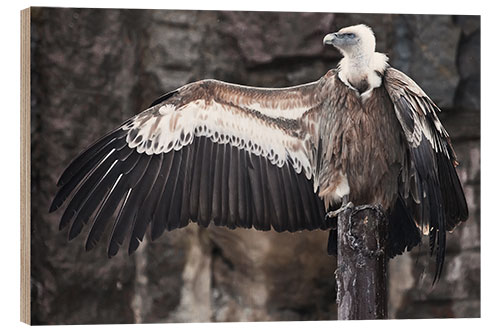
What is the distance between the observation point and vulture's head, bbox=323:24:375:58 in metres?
4.33

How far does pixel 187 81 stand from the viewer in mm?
4438

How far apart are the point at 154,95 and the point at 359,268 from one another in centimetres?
126

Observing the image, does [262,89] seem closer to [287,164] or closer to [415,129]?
[287,164]

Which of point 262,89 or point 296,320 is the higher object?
point 262,89

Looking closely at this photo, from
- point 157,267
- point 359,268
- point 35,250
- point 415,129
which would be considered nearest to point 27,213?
point 35,250

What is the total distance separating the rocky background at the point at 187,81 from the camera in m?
4.26

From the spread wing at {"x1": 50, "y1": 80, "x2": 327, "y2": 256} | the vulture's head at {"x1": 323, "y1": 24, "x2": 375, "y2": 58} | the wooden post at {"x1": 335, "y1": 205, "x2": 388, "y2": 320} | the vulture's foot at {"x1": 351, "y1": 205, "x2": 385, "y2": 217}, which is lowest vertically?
the wooden post at {"x1": 335, "y1": 205, "x2": 388, "y2": 320}

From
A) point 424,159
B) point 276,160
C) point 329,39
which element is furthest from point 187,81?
point 424,159

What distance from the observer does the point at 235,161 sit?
438 cm

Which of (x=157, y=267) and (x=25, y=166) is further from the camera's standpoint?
(x=157, y=267)

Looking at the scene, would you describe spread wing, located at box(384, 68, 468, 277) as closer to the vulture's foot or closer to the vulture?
the vulture

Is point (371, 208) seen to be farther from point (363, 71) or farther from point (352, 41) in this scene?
point (352, 41)

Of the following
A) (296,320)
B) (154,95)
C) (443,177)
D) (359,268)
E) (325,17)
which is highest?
(325,17)

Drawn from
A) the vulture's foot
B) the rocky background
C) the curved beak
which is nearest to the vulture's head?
the curved beak
